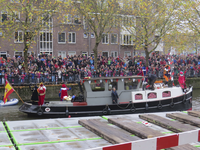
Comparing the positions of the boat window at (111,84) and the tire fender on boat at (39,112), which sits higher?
the boat window at (111,84)

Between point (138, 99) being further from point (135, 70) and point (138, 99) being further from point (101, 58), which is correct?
point (101, 58)

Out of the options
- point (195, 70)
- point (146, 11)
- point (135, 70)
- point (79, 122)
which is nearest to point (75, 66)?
point (135, 70)

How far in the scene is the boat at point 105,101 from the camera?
17.6 meters

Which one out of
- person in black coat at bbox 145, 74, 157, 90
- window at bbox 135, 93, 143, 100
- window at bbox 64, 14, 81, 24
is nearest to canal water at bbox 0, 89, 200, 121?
person in black coat at bbox 145, 74, 157, 90

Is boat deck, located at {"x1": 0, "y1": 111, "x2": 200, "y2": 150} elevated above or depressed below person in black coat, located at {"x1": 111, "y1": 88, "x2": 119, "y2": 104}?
above

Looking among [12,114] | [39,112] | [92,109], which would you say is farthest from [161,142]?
[12,114]

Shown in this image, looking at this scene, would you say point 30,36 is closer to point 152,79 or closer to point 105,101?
point 105,101

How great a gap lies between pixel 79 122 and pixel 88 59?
83.6 feet

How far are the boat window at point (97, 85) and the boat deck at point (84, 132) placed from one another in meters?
10.8

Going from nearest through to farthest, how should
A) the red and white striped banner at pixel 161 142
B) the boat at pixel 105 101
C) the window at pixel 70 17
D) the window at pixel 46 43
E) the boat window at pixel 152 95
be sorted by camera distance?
the red and white striped banner at pixel 161 142 < the boat at pixel 105 101 < the boat window at pixel 152 95 < the window at pixel 70 17 < the window at pixel 46 43

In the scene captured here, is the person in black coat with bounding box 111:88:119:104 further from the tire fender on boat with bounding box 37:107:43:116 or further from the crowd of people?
the crowd of people

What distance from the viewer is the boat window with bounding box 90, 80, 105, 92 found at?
17.4m

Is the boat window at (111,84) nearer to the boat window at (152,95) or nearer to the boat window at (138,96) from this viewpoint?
the boat window at (138,96)

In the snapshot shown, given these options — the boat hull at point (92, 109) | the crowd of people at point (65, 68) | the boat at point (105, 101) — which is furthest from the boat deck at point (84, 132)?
the crowd of people at point (65, 68)
